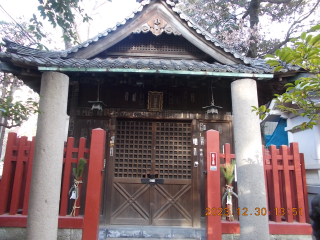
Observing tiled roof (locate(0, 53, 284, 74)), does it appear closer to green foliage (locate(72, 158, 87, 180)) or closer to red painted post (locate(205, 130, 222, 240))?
red painted post (locate(205, 130, 222, 240))

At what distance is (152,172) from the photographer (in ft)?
24.8

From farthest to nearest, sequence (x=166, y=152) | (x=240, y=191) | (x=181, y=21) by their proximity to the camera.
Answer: (x=166, y=152) < (x=181, y=21) < (x=240, y=191)

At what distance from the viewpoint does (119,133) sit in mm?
7828

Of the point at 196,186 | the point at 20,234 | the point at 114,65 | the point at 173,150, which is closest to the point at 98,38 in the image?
the point at 114,65

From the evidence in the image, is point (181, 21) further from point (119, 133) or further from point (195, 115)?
point (119, 133)

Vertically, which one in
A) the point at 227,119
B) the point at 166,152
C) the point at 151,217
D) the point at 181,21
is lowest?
the point at 151,217

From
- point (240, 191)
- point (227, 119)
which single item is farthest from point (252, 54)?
point (240, 191)

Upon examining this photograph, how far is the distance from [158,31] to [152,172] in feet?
13.9

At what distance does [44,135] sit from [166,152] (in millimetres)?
3640

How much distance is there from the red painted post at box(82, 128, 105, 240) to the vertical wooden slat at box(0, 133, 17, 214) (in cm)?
213

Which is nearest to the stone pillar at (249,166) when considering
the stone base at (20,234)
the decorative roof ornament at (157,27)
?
the decorative roof ornament at (157,27)

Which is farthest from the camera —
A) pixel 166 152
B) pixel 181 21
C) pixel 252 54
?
pixel 252 54

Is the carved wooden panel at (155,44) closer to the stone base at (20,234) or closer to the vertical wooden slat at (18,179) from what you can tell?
the vertical wooden slat at (18,179)

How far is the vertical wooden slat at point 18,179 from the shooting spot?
6.12 metres
